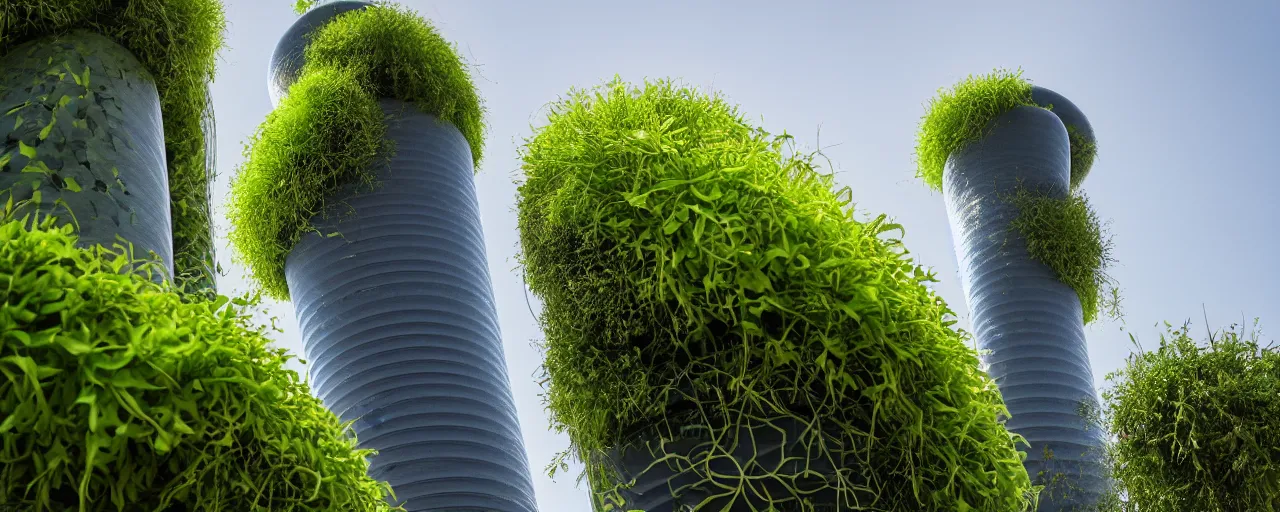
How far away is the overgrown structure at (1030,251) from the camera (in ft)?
10.0

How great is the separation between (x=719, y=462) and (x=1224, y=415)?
59.1 inches

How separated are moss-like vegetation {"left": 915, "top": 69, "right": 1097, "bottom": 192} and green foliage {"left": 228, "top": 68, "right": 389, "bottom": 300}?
6.81 feet

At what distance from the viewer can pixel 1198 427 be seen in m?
2.41

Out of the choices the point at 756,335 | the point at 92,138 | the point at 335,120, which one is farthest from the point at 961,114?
the point at 92,138

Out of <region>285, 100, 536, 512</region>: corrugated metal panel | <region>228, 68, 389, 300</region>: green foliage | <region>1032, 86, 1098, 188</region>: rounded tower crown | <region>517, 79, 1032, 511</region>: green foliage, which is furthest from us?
<region>1032, 86, 1098, 188</region>: rounded tower crown

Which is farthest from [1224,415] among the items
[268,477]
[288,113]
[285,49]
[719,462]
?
[285,49]

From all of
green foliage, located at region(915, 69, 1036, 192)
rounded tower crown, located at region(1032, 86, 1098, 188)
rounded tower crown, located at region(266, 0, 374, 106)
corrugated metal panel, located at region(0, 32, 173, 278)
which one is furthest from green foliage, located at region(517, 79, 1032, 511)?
rounded tower crown, located at region(1032, 86, 1098, 188)

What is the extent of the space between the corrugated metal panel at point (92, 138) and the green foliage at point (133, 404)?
22cm

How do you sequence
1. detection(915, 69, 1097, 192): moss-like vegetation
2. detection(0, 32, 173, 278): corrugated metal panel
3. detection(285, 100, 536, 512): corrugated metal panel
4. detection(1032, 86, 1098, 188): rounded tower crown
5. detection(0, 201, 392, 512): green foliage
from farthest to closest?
detection(1032, 86, 1098, 188): rounded tower crown, detection(915, 69, 1097, 192): moss-like vegetation, detection(285, 100, 536, 512): corrugated metal panel, detection(0, 32, 173, 278): corrugated metal panel, detection(0, 201, 392, 512): green foliage

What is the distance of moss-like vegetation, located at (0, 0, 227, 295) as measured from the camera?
1.58 m

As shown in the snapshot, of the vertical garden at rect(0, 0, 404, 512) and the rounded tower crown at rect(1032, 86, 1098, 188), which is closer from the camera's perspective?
the vertical garden at rect(0, 0, 404, 512)

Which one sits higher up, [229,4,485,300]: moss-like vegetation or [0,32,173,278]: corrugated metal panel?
[229,4,485,300]: moss-like vegetation

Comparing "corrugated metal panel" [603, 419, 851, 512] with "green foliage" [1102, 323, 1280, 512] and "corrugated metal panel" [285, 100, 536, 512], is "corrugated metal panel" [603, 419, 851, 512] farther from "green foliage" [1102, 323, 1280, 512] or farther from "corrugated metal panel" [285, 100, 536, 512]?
"green foliage" [1102, 323, 1280, 512]

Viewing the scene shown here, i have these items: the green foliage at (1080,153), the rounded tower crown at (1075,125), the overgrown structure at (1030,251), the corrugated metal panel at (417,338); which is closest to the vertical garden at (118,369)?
the corrugated metal panel at (417,338)
